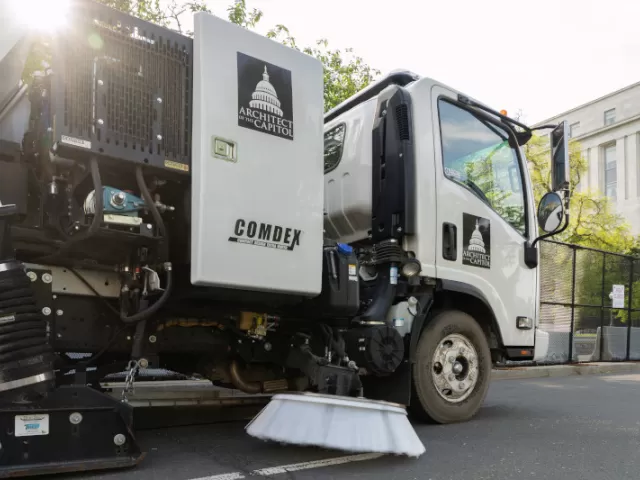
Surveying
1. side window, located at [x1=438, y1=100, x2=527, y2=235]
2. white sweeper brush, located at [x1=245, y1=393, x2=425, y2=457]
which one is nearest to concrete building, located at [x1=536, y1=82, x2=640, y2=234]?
side window, located at [x1=438, y1=100, x2=527, y2=235]

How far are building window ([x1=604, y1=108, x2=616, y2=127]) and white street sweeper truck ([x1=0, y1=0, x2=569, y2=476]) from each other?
45.7 m

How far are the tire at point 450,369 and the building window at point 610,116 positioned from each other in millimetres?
45843

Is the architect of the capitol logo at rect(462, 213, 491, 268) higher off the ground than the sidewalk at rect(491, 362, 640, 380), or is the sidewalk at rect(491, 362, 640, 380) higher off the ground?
the architect of the capitol logo at rect(462, 213, 491, 268)

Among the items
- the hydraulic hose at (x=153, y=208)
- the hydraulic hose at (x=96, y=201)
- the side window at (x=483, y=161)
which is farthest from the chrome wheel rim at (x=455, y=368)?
the hydraulic hose at (x=96, y=201)

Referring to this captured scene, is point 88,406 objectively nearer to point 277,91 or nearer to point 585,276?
point 277,91

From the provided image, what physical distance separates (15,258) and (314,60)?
217cm

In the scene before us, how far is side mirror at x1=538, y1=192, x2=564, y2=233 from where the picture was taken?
16.4 feet

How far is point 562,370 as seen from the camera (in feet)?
36.9

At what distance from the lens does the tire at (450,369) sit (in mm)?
4699

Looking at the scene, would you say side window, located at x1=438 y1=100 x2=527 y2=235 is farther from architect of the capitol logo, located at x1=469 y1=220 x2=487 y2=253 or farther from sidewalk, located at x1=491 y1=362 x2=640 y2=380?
sidewalk, located at x1=491 y1=362 x2=640 y2=380

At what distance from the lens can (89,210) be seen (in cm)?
306

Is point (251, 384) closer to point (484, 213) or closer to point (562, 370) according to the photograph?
point (484, 213)

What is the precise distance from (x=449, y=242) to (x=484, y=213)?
538mm

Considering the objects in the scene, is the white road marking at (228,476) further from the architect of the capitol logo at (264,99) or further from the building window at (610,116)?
the building window at (610,116)
